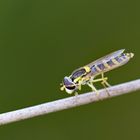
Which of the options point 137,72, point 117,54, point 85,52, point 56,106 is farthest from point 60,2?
point 56,106

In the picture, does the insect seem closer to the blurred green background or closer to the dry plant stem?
the dry plant stem

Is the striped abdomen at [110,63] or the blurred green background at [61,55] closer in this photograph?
the striped abdomen at [110,63]

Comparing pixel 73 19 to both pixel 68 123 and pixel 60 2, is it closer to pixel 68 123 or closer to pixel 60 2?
pixel 60 2

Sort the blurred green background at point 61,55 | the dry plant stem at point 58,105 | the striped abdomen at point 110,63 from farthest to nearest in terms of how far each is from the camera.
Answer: the blurred green background at point 61,55 < the striped abdomen at point 110,63 < the dry plant stem at point 58,105

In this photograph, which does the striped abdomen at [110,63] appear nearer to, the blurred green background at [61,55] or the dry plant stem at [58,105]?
the dry plant stem at [58,105]

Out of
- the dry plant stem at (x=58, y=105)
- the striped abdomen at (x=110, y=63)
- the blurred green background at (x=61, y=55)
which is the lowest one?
the dry plant stem at (x=58, y=105)

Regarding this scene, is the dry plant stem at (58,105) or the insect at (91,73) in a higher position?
the insect at (91,73)

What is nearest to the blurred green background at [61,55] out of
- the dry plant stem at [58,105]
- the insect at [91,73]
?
the insect at [91,73]
